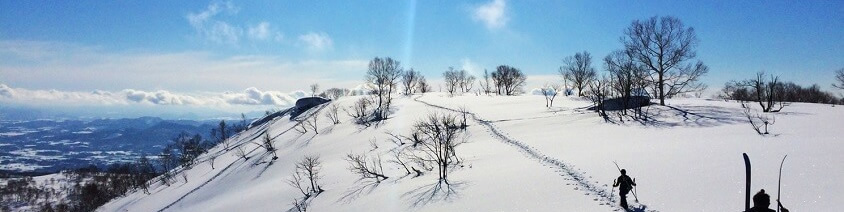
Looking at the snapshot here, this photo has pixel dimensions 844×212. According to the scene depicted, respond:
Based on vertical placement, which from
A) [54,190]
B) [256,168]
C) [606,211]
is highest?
[606,211]

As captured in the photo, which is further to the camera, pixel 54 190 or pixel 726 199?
pixel 54 190

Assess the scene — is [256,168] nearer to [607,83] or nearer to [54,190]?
[607,83]

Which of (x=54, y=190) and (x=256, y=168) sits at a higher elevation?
(x=256, y=168)

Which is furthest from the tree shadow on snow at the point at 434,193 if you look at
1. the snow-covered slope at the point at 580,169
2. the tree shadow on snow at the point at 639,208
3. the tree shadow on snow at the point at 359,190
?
the tree shadow on snow at the point at 639,208

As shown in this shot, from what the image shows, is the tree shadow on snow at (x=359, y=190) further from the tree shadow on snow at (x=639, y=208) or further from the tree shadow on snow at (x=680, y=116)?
the tree shadow on snow at (x=680, y=116)

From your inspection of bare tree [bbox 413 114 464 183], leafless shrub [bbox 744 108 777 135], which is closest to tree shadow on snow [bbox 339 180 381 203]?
bare tree [bbox 413 114 464 183]

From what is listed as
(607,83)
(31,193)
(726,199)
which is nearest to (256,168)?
(607,83)

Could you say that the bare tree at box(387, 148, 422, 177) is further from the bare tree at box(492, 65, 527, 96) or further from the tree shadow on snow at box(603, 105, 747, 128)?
the bare tree at box(492, 65, 527, 96)

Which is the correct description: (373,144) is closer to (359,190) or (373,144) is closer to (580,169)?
(359,190)
